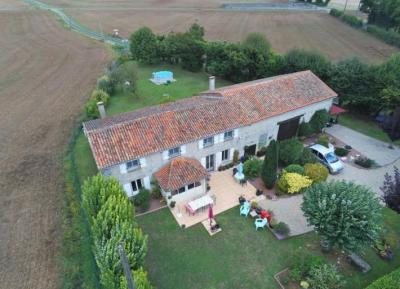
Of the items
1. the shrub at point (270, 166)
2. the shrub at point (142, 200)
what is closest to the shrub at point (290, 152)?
the shrub at point (270, 166)

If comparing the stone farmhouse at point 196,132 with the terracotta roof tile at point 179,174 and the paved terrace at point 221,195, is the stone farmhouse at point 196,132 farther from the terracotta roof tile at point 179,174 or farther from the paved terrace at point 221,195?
the paved terrace at point 221,195

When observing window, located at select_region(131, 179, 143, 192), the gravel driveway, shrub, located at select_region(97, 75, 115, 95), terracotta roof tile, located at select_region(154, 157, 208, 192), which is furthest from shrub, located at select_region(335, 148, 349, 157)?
shrub, located at select_region(97, 75, 115, 95)

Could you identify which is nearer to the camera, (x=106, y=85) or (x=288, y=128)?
(x=288, y=128)

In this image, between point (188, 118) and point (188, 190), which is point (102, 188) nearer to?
point (188, 190)

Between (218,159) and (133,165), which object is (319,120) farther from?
(133,165)

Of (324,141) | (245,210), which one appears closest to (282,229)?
(245,210)
